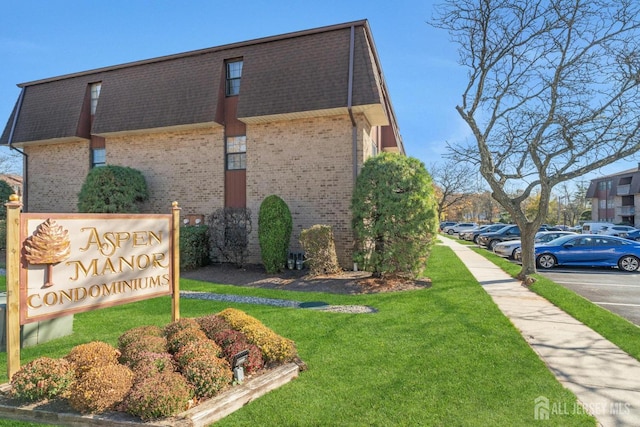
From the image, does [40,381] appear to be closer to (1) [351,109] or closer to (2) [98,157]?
(1) [351,109]

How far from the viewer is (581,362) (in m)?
4.32

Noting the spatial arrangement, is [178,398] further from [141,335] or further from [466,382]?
[466,382]

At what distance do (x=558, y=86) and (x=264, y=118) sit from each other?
9054 mm

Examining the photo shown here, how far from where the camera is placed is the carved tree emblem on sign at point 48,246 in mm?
3309

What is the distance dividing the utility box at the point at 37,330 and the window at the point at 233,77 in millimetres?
9659

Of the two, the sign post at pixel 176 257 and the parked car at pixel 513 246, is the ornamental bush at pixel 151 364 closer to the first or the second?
the sign post at pixel 176 257

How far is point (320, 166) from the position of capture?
1156cm

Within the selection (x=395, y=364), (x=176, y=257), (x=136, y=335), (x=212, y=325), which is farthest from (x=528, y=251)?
(x=136, y=335)

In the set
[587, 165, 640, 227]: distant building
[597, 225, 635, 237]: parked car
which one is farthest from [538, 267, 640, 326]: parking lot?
[587, 165, 640, 227]: distant building

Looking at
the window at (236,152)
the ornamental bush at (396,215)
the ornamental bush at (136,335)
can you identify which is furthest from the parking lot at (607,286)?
the window at (236,152)

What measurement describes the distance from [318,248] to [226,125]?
6124 mm

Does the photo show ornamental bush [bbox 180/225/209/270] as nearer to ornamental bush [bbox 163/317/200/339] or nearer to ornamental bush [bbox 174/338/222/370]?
ornamental bush [bbox 163/317/200/339]

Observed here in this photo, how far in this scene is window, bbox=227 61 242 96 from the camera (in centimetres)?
1275

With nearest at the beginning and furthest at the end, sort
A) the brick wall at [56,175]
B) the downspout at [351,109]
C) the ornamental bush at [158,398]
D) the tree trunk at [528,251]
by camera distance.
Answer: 1. the ornamental bush at [158,398]
2. the tree trunk at [528,251]
3. the downspout at [351,109]
4. the brick wall at [56,175]
